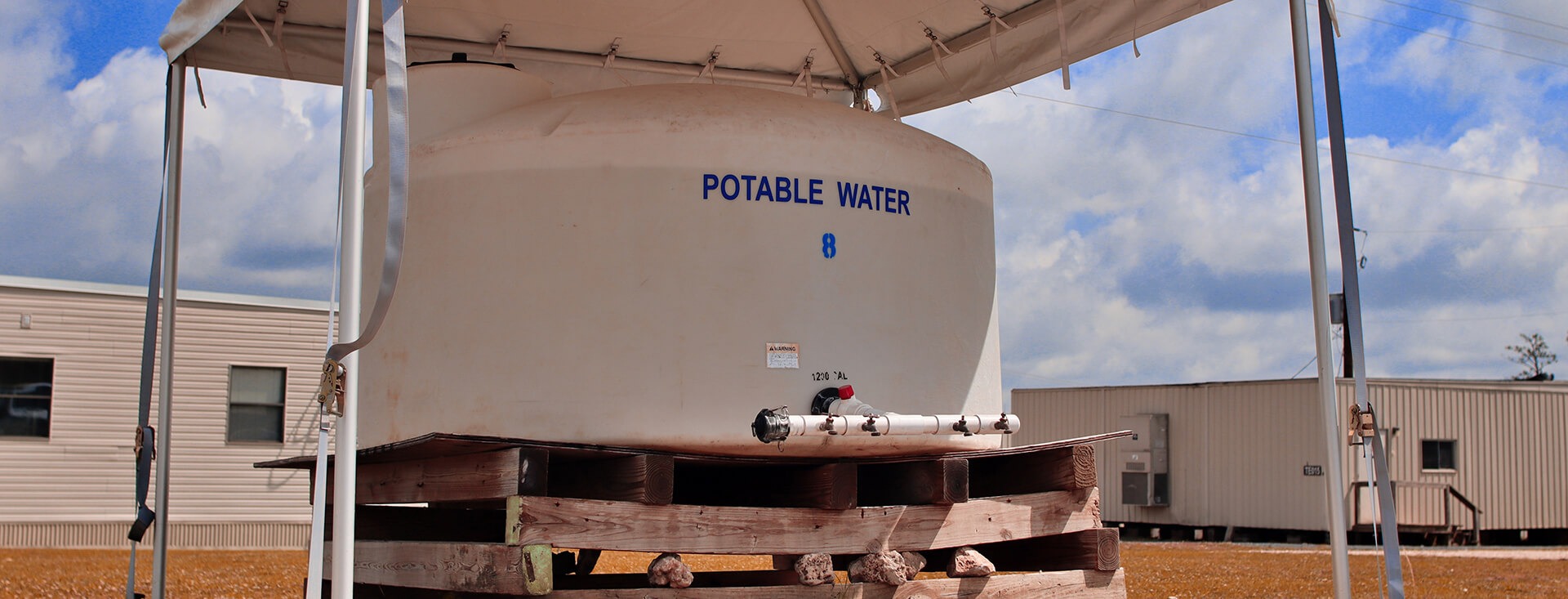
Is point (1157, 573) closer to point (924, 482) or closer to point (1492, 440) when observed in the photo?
point (924, 482)

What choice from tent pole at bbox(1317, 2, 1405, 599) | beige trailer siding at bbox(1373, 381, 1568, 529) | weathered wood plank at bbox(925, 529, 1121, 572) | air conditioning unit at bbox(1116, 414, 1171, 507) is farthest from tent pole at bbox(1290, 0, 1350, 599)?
air conditioning unit at bbox(1116, 414, 1171, 507)

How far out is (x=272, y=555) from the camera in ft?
65.8

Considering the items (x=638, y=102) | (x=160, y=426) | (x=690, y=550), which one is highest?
(x=638, y=102)

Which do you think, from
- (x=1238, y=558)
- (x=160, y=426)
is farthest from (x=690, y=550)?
(x=1238, y=558)

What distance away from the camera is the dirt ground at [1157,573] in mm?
13305

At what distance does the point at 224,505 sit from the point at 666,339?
20.2m

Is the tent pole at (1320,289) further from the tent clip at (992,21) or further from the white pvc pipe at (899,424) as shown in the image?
the tent clip at (992,21)

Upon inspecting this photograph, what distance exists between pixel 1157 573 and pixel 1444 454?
15.4 meters

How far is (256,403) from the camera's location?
24016mm

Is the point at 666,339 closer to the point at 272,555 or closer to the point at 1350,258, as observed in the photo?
the point at 1350,258

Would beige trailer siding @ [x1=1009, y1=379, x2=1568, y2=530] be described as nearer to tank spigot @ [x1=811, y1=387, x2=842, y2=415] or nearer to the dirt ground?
the dirt ground

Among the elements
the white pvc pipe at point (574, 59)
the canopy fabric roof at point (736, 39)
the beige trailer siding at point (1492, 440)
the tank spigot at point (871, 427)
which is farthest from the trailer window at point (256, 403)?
the beige trailer siding at point (1492, 440)

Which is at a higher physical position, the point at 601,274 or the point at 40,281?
the point at 40,281

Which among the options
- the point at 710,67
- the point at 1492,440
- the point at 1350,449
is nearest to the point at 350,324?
the point at 710,67
